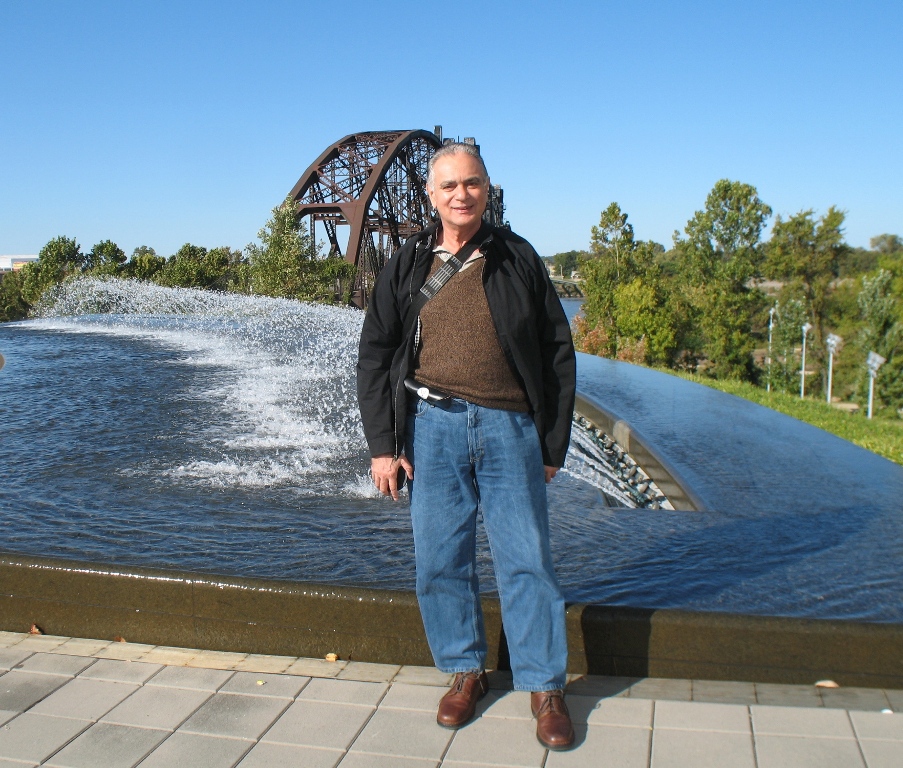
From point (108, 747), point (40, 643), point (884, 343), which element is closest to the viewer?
point (108, 747)

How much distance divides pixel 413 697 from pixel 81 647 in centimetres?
132

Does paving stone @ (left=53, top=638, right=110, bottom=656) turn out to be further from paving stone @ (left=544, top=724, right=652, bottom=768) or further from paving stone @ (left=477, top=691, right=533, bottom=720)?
paving stone @ (left=544, top=724, right=652, bottom=768)

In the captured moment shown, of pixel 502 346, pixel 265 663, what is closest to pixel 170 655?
pixel 265 663

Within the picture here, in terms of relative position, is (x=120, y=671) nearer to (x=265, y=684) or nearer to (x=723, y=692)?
(x=265, y=684)

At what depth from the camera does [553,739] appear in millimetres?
2506

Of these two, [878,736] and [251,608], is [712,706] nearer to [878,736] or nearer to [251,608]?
[878,736]

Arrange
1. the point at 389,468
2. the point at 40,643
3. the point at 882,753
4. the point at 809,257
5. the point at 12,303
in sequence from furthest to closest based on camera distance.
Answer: the point at 809,257
the point at 12,303
the point at 40,643
the point at 389,468
the point at 882,753

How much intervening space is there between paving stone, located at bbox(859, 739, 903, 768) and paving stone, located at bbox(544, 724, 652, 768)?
22.9 inches

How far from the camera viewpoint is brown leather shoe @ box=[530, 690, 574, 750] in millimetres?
2510

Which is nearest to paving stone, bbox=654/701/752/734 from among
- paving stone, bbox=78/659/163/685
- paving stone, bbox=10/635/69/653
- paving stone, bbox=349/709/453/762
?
paving stone, bbox=349/709/453/762

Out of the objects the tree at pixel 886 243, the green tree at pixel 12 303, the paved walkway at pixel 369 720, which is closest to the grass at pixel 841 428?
the paved walkway at pixel 369 720

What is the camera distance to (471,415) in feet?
8.73

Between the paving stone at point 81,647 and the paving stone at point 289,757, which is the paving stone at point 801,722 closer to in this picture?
the paving stone at point 289,757

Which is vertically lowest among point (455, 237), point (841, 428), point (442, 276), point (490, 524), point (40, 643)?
point (841, 428)
